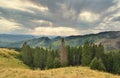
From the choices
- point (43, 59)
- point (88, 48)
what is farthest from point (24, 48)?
point (88, 48)

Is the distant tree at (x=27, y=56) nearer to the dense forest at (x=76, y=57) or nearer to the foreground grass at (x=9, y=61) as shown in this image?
the dense forest at (x=76, y=57)

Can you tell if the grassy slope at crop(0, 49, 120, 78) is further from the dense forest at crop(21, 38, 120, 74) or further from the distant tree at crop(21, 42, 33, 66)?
the distant tree at crop(21, 42, 33, 66)

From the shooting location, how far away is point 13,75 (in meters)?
26.1

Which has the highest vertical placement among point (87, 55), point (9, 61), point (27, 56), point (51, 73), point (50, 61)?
point (51, 73)

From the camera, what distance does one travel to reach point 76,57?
12269 centimetres

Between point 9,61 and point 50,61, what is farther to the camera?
point 50,61

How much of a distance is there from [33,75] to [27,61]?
10322 cm

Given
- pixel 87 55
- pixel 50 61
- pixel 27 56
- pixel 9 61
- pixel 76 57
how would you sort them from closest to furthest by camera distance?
pixel 9 61
pixel 87 55
pixel 50 61
pixel 76 57
pixel 27 56

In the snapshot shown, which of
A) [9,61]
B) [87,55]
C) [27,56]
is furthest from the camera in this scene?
[27,56]

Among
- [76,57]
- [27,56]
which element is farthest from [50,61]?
[27,56]

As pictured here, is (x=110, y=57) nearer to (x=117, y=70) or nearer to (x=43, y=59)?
(x=117, y=70)

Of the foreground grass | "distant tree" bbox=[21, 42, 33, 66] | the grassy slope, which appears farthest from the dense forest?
the grassy slope

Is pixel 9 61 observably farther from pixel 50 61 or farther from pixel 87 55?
pixel 87 55

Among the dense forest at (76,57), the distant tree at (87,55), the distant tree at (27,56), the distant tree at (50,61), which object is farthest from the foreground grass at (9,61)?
the distant tree at (87,55)
